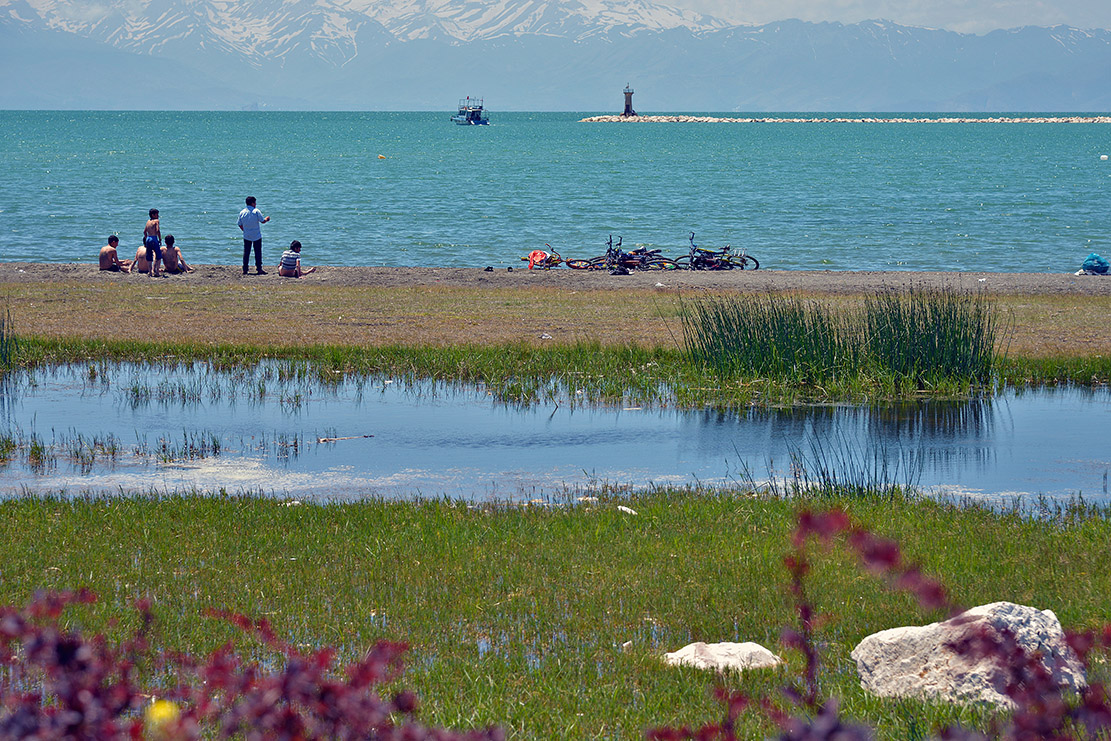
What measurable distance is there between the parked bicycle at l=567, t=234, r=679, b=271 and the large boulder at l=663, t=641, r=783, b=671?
25993 millimetres

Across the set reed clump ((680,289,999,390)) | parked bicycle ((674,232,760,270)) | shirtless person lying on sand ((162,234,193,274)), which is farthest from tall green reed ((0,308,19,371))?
parked bicycle ((674,232,760,270))

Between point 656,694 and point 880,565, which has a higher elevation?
point 880,565

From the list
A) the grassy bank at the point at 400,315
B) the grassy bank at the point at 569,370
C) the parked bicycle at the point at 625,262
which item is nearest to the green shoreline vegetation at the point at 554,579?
the grassy bank at the point at 569,370

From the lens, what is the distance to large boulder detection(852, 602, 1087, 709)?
582cm

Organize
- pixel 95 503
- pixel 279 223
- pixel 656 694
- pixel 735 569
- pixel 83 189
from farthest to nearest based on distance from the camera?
pixel 83 189 → pixel 279 223 → pixel 95 503 → pixel 735 569 → pixel 656 694

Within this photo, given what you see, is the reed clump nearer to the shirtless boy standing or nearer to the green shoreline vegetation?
the green shoreline vegetation

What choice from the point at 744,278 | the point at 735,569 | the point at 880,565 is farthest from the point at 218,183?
the point at 880,565

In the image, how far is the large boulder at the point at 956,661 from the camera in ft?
19.1

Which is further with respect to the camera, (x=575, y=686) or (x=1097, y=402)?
(x=1097, y=402)

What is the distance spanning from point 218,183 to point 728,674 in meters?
83.2

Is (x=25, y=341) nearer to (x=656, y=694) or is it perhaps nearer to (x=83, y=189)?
(x=656, y=694)

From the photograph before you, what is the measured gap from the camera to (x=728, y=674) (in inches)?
259

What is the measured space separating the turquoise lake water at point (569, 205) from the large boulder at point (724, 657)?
33043 mm

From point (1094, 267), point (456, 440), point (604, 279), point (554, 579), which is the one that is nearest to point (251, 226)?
point (604, 279)
